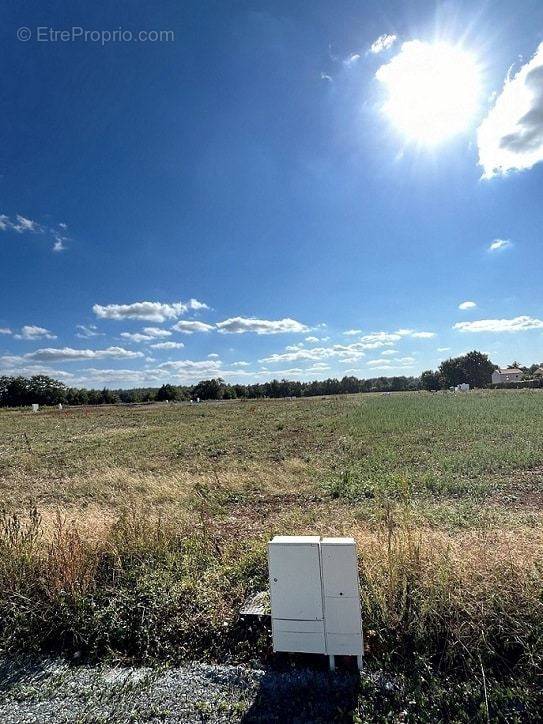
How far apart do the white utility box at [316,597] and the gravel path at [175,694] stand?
0.17 metres

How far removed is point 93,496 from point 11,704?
6871 mm

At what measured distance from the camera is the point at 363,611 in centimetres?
288

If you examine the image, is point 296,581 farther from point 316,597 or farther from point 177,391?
point 177,391

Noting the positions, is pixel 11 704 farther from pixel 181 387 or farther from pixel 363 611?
pixel 181 387

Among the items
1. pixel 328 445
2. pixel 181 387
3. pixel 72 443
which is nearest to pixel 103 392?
pixel 181 387

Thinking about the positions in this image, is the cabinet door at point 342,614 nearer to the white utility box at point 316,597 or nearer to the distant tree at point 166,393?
the white utility box at point 316,597

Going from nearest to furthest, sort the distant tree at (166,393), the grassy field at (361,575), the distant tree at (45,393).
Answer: the grassy field at (361,575), the distant tree at (45,393), the distant tree at (166,393)

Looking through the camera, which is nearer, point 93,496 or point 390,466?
point 93,496

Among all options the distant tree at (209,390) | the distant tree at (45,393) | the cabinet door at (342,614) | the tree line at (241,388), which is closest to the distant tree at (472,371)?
the tree line at (241,388)

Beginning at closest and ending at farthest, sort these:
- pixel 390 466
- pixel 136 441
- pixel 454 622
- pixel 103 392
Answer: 1. pixel 454 622
2. pixel 390 466
3. pixel 136 441
4. pixel 103 392

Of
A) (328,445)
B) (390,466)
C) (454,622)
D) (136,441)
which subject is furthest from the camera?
(136,441)

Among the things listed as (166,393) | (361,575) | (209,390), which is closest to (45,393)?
(166,393)

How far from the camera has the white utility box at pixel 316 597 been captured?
244cm

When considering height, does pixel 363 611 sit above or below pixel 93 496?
above
